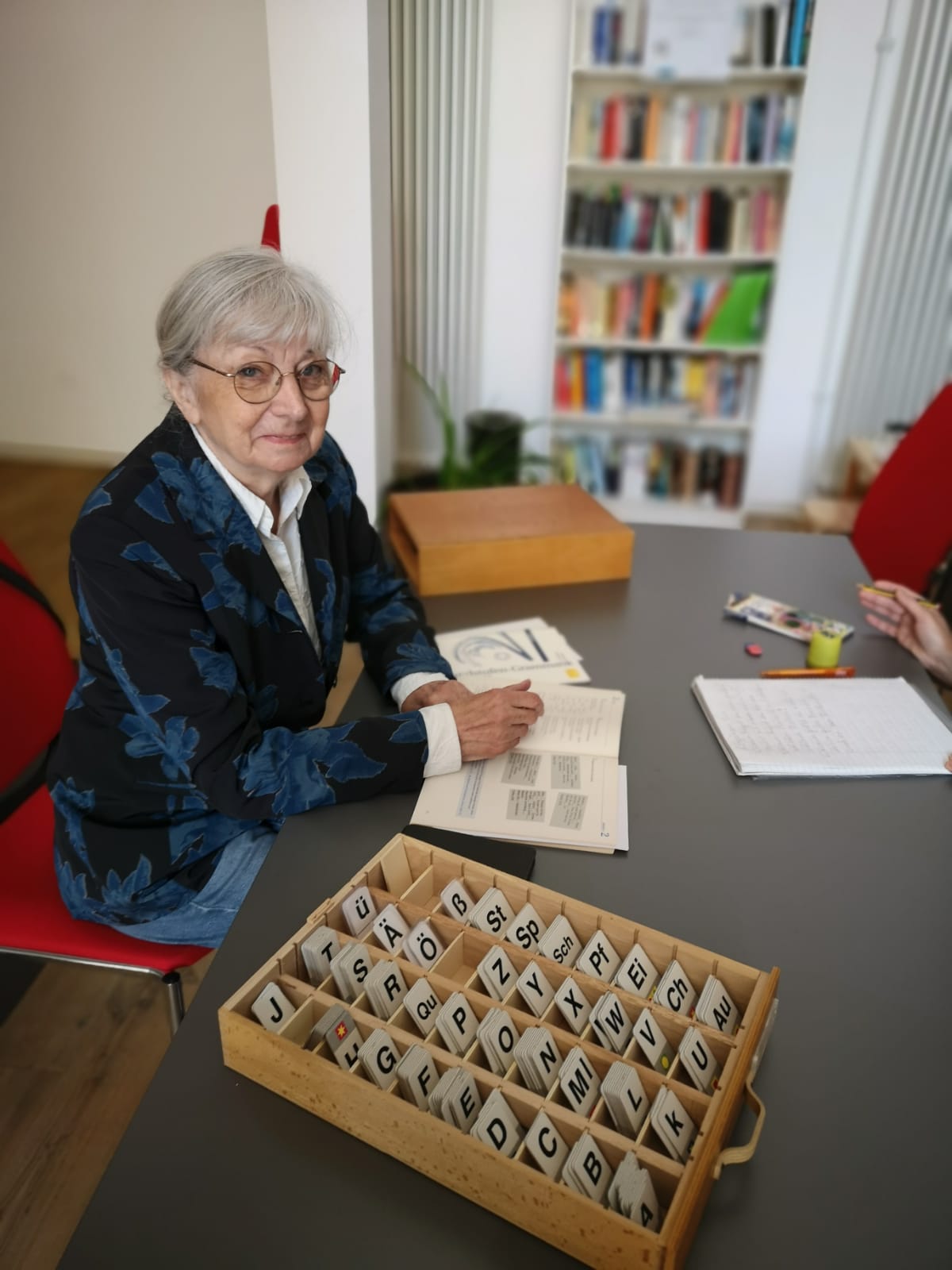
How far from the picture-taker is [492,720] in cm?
132

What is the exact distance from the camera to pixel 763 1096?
86 cm

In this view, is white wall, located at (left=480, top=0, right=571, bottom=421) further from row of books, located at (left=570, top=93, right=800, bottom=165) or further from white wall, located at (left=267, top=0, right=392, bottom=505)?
white wall, located at (left=267, top=0, right=392, bottom=505)

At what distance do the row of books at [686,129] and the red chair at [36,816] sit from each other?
129 inches

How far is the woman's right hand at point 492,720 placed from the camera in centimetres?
130

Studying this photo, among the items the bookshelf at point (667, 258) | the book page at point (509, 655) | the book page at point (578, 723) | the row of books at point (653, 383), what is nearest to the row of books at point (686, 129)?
the bookshelf at point (667, 258)

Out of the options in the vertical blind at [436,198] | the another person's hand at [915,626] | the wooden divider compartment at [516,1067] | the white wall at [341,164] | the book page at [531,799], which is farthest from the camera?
the vertical blind at [436,198]

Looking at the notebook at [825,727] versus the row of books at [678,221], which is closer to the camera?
the notebook at [825,727]

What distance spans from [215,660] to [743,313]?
357 centimetres

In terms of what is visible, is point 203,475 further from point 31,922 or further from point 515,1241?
point 515,1241

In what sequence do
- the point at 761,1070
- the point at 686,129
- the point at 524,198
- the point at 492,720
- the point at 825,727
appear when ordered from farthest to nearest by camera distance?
the point at 524,198 → the point at 686,129 → the point at 825,727 → the point at 492,720 → the point at 761,1070

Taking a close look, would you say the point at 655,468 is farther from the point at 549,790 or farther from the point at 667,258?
the point at 549,790

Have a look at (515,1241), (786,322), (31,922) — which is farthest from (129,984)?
(786,322)

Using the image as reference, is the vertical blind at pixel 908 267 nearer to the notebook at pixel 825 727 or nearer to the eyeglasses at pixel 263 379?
the notebook at pixel 825 727

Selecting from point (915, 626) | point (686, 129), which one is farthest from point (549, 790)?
point (686, 129)
